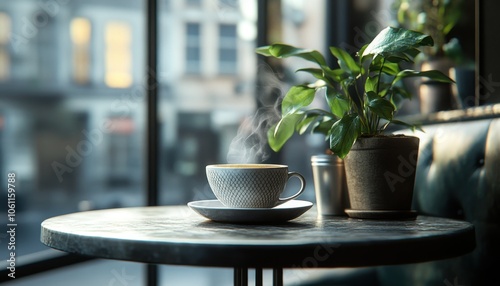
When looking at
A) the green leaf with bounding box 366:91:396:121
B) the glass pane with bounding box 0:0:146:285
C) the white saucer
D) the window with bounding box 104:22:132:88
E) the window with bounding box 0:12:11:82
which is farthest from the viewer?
the window with bounding box 104:22:132:88

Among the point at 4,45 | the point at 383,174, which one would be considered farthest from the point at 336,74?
the point at 4,45

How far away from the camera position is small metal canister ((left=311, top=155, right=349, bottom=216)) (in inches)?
54.5

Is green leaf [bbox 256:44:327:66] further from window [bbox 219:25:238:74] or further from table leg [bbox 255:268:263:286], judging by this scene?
window [bbox 219:25:238:74]

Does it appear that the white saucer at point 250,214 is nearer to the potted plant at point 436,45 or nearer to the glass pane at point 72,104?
the potted plant at point 436,45

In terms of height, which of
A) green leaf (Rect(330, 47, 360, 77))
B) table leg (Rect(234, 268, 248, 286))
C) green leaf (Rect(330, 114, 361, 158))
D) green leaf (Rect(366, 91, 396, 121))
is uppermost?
green leaf (Rect(330, 47, 360, 77))

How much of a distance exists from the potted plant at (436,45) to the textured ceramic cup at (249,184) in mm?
1120

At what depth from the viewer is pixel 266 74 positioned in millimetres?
3018

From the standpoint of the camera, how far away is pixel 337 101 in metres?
1.33

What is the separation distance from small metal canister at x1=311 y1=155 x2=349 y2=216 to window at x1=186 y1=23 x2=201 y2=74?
1.93 meters

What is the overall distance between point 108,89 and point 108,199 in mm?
761

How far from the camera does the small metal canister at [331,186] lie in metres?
1.38

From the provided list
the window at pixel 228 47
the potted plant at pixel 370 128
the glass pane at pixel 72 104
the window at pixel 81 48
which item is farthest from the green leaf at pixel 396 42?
the window at pixel 81 48

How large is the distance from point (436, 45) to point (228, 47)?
1.31 m

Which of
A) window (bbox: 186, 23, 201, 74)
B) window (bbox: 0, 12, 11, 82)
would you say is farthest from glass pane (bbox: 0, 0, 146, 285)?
window (bbox: 186, 23, 201, 74)
